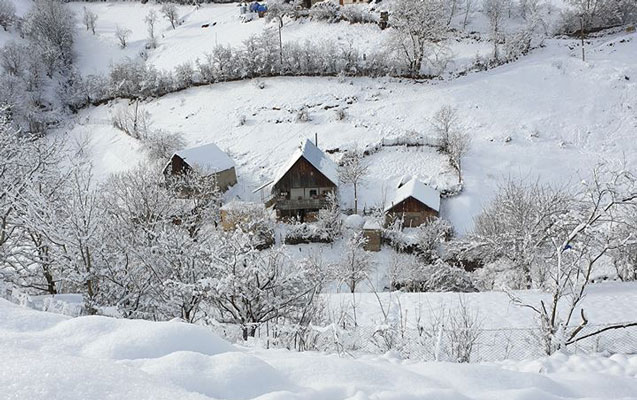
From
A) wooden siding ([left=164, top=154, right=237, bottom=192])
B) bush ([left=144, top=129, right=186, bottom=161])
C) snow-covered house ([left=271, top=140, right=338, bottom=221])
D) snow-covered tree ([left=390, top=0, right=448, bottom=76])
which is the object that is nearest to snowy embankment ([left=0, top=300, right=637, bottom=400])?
snow-covered house ([left=271, top=140, right=338, bottom=221])

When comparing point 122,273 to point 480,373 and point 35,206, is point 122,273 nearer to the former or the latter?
point 35,206

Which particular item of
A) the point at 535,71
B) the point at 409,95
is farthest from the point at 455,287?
the point at 535,71

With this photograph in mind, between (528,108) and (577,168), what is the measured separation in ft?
24.4

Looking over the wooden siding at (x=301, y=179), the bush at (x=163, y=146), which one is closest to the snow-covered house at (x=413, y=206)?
the wooden siding at (x=301, y=179)

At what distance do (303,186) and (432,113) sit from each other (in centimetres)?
1363

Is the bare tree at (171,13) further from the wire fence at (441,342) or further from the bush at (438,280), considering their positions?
the wire fence at (441,342)

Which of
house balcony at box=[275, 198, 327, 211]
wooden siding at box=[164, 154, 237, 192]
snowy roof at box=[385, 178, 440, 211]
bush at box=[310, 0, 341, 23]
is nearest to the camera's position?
snowy roof at box=[385, 178, 440, 211]

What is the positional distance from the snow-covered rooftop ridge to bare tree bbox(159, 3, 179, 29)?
3901 cm

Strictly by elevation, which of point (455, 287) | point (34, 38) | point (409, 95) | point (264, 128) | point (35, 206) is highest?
point (34, 38)

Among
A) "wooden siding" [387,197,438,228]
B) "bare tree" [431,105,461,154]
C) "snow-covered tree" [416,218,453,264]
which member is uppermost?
"bare tree" [431,105,461,154]

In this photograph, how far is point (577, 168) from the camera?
2839cm

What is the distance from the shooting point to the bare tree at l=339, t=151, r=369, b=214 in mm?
28359

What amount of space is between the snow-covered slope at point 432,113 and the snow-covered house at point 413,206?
1.44 m

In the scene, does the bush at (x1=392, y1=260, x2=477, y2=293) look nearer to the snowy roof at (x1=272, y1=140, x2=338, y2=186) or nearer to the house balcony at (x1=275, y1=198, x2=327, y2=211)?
the house balcony at (x1=275, y1=198, x2=327, y2=211)
